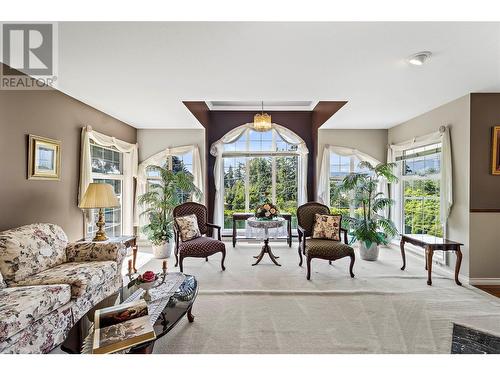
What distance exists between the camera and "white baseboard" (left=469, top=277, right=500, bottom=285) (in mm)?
3238

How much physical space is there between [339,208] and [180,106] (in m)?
3.80

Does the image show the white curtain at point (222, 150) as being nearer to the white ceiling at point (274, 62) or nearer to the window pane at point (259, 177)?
the window pane at point (259, 177)

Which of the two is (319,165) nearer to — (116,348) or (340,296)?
(340,296)

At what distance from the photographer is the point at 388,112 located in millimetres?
4137

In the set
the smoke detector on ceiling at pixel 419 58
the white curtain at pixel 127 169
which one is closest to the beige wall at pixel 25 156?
the white curtain at pixel 127 169

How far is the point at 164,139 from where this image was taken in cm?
532

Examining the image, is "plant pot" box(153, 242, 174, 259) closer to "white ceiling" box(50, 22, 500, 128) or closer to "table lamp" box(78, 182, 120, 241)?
"table lamp" box(78, 182, 120, 241)

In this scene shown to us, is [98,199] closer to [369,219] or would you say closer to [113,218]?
[113,218]

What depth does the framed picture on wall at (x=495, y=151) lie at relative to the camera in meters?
3.23

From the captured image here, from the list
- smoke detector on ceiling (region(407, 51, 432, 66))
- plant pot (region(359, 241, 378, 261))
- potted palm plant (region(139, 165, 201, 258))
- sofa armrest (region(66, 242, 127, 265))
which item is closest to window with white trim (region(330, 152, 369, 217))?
plant pot (region(359, 241, 378, 261))

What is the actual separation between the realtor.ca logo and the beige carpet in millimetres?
2570

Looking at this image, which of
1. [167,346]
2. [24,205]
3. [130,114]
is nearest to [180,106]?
[130,114]

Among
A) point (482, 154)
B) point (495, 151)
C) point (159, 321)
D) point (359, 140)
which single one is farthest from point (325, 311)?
point (359, 140)

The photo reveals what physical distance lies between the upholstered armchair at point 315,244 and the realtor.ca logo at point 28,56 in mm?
3449
